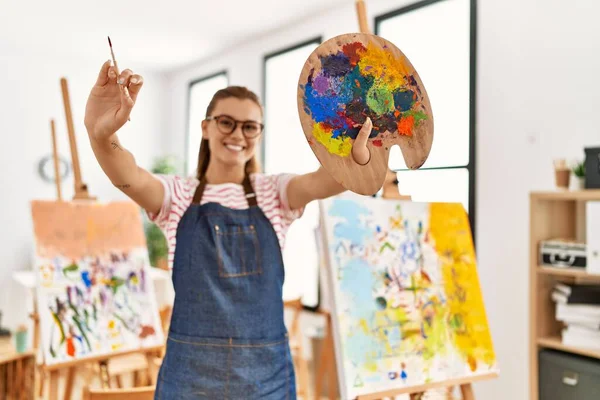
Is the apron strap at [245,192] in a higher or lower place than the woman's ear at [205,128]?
lower

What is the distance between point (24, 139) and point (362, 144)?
500cm

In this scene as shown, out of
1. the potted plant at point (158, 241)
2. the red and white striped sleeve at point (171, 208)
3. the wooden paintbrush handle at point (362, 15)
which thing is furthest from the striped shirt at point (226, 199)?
the potted plant at point (158, 241)

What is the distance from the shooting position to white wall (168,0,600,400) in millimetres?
Result: 2652

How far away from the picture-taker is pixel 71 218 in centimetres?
234

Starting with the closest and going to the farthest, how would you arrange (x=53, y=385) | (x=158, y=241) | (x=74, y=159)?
(x=53, y=385)
(x=74, y=159)
(x=158, y=241)

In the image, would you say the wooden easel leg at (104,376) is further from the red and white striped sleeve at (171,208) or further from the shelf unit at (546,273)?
the shelf unit at (546,273)

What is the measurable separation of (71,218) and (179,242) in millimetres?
1114

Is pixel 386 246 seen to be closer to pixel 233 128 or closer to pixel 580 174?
pixel 233 128

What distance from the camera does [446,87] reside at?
3.42 m

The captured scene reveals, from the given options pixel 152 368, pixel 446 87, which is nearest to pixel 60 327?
pixel 152 368

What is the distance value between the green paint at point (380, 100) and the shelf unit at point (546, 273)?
5.13ft

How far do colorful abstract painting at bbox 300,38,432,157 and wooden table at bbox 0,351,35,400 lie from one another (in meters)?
2.59

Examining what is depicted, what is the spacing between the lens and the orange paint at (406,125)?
1079 mm

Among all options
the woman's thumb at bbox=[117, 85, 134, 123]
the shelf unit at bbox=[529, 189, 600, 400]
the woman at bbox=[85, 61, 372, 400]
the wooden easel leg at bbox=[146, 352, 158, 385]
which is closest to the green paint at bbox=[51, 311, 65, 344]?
the wooden easel leg at bbox=[146, 352, 158, 385]
